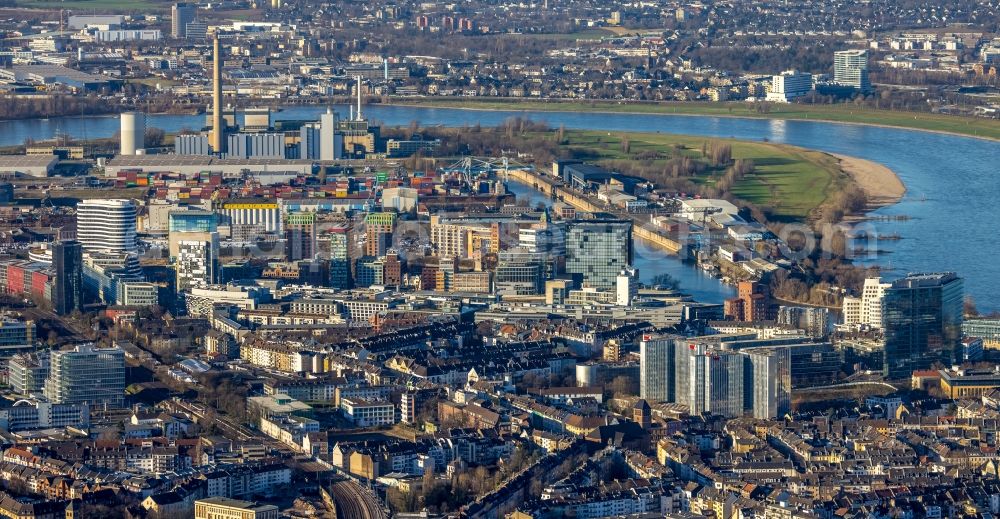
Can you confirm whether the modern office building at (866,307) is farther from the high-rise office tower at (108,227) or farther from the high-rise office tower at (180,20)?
the high-rise office tower at (180,20)

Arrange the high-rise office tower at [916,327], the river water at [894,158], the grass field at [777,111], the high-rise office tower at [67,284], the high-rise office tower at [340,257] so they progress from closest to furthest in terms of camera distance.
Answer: the high-rise office tower at [916,327] < the high-rise office tower at [67,284] < the high-rise office tower at [340,257] < the river water at [894,158] < the grass field at [777,111]

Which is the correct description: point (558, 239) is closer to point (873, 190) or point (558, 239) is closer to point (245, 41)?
point (873, 190)

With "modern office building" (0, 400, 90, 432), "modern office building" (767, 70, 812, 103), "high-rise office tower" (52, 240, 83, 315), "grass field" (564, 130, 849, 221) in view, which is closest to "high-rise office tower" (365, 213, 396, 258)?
"high-rise office tower" (52, 240, 83, 315)

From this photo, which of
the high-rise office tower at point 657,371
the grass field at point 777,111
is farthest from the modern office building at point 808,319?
the grass field at point 777,111

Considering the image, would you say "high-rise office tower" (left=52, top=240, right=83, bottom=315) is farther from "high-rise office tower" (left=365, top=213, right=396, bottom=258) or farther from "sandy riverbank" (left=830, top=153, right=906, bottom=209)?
"sandy riverbank" (left=830, top=153, right=906, bottom=209)

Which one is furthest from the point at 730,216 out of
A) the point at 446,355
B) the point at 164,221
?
the point at 446,355

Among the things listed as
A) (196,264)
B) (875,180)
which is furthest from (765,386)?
(875,180)
